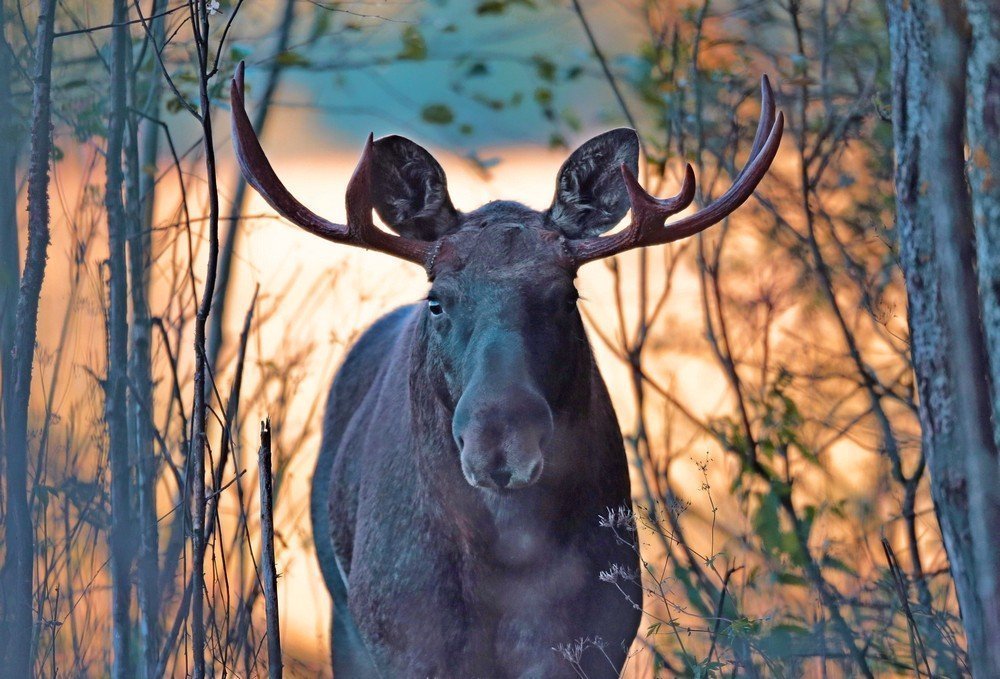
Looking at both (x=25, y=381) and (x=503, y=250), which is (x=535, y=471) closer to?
(x=503, y=250)

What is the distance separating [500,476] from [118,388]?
1.60 m

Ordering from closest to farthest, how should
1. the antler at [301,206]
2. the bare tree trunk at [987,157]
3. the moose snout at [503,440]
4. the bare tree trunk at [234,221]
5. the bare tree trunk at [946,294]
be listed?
the bare tree trunk at [946,294]
the bare tree trunk at [987,157]
the moose snout at [503,440]
the antler at [301,206]
the bare tree trunk at [234,221]

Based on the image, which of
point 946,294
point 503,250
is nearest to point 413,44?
point 503,250

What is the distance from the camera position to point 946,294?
2.62m

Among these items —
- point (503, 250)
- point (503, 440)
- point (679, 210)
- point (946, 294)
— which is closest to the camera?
point (946, 294)

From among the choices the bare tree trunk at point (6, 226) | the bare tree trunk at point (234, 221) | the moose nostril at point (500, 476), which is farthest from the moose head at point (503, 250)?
the bare tree trunk at point (234, 221)

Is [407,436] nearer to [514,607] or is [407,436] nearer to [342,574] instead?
[514,607]

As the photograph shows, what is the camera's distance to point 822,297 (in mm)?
6445

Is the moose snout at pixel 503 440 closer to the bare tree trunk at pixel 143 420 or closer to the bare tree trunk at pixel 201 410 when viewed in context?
the bare tree trunk at pixel 201 410

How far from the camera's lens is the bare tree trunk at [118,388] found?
4.16 metres

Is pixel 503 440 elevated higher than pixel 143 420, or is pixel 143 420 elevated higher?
pixel 143 420

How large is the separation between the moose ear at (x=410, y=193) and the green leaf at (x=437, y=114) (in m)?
1.55

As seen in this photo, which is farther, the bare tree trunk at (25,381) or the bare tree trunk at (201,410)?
the bare tree trunk at (25,381)

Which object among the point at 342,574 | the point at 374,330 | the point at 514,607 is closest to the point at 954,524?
the point at 514,607
